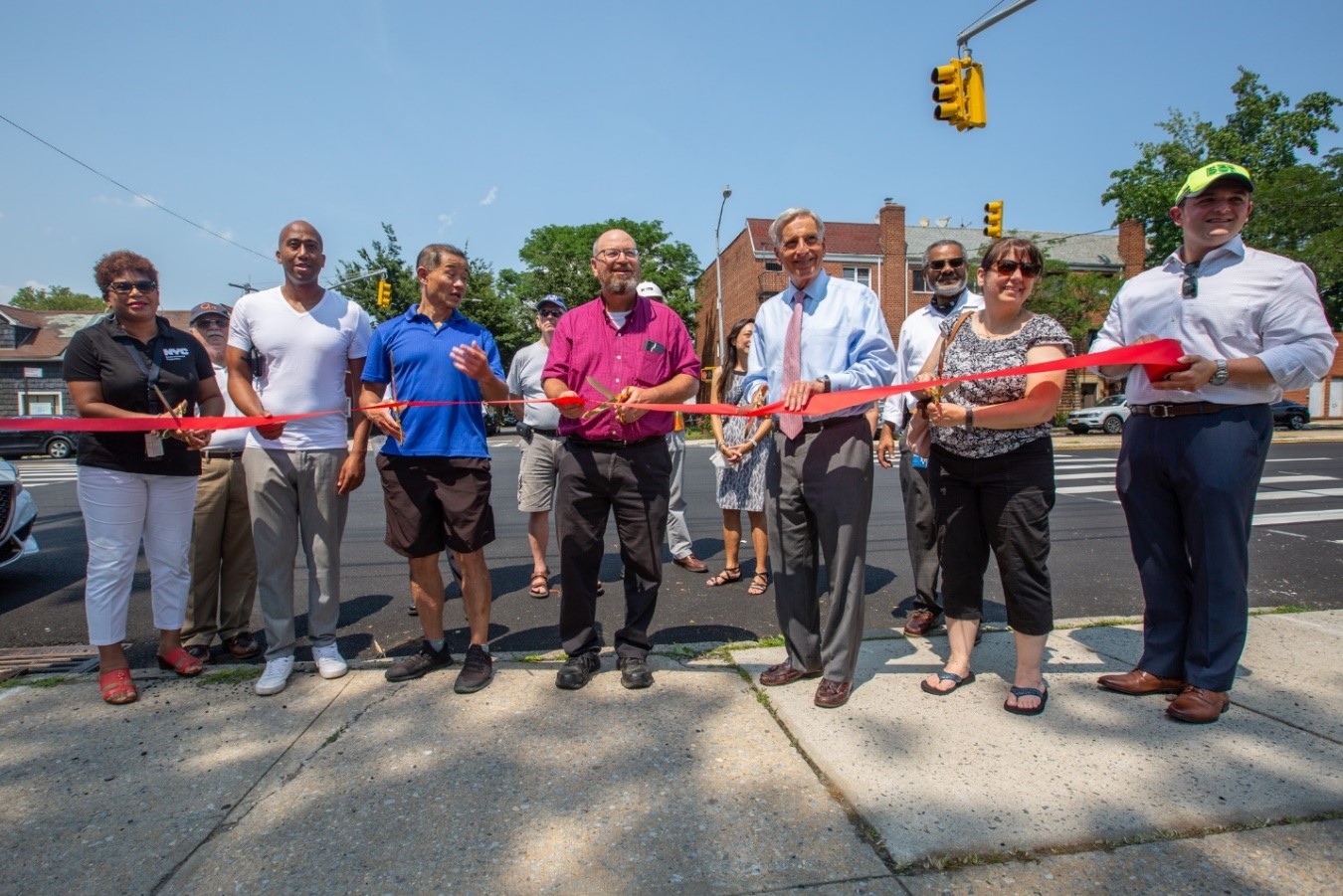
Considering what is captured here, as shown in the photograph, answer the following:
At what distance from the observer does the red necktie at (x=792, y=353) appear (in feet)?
11.0

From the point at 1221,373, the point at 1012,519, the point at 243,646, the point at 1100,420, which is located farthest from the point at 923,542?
the point at 1100,420

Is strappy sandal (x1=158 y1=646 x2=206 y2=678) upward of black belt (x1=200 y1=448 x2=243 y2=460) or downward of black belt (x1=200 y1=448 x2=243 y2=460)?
downward

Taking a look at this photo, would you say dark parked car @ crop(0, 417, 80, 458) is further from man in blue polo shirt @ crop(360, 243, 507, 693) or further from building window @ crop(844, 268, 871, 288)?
building window @ crop(844, 268, 871, 288)

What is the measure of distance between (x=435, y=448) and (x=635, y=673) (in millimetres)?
1398

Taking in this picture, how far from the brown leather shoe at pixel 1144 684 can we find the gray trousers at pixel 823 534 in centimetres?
116

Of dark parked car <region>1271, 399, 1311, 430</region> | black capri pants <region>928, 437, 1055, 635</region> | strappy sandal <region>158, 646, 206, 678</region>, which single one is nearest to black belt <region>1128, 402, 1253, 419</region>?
black capri pants <region>928, 437, 1055, 635</region>

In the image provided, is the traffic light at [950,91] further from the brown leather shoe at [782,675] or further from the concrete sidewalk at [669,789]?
the brown leather shoe at [782,675]

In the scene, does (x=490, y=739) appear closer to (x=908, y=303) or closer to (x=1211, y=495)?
(x=1211, y=495)

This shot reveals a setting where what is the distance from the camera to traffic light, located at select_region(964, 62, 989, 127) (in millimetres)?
11758

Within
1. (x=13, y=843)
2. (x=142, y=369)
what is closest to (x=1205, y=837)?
(x=13, y=843)

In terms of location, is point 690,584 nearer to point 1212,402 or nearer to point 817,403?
point 817,403

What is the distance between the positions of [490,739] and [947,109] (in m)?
12.1

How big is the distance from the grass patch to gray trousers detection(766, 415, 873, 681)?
3477 mm

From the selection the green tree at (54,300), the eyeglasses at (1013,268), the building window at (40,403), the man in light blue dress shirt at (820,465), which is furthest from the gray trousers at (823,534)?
the green tree at (54,300)
